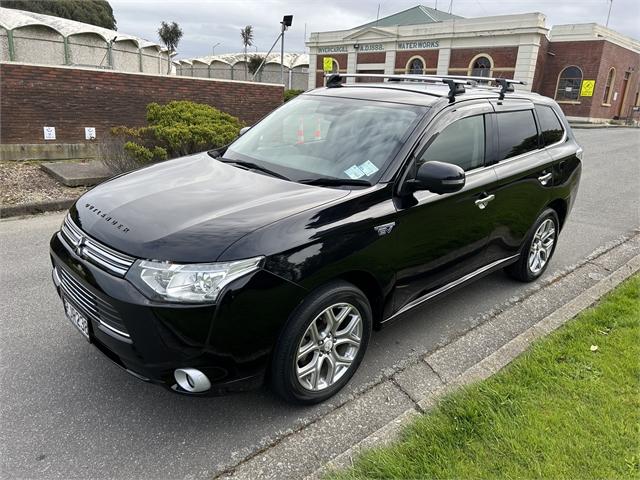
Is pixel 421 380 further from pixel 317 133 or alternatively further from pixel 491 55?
pixel 491 55

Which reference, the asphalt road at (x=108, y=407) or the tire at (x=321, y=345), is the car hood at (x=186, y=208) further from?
the asphalt road at (x=108, y=407)

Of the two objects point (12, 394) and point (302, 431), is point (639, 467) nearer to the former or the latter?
point (302, 431)

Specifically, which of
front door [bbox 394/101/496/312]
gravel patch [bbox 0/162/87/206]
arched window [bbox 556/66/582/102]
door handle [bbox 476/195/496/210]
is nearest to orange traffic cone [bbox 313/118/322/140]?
front door [bbox 394/101/496/312]

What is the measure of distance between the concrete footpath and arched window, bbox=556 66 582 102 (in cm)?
3891

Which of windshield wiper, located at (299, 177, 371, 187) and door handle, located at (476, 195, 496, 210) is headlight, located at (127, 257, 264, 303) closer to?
windshield wiper, located at (299, 177, 371, 187)

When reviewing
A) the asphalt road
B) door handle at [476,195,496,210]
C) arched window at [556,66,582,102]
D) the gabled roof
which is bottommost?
the asphalt road

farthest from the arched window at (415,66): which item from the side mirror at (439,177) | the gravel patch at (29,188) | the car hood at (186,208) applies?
the car hood at (186,208)

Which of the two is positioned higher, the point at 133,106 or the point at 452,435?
the point at 133,106

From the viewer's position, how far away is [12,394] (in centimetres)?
286

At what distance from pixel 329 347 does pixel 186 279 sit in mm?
983

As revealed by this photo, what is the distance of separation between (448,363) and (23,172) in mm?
7989

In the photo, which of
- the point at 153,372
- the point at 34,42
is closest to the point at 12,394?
the point at 153,372

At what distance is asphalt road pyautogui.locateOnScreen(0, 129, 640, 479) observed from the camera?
7.94 ft

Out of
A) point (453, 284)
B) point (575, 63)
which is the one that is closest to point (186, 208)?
point (453, 284)
